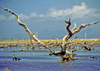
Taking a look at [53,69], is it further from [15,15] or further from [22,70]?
[15,15]

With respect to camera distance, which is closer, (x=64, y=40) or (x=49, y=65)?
(x=49, y=65)

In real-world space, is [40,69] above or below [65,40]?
below

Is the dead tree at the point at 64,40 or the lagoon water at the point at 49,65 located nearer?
the lagoon water at the point at 49,65

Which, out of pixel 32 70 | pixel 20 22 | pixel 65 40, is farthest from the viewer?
pixel 65 40

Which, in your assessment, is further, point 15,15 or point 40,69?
point 15,15

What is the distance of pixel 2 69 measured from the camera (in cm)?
2533

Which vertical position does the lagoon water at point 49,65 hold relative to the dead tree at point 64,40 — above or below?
below

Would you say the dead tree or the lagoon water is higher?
the dead tree

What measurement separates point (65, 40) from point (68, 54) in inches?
74.1

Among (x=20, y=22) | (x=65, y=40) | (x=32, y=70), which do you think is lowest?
(x=32, y=70)

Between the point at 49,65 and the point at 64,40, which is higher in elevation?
the point at 64,40

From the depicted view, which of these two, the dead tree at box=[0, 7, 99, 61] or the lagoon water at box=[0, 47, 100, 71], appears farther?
the dead tree at box=[0, 7, 99, 61]

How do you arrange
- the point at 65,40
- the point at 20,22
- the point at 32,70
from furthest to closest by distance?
the point at 65,40
the point at 20,22
the point at 32,70

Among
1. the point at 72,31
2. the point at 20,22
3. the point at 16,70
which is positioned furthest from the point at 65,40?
the point at 16,70
